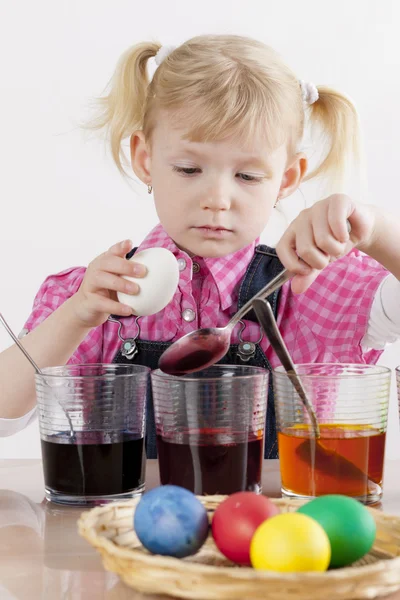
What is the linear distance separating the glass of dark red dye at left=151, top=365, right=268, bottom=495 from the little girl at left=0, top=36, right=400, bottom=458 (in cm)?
26

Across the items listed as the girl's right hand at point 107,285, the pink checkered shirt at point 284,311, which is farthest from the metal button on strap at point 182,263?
the girl's right hand at point 107,285

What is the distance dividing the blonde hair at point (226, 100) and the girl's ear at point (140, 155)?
2 centimetres

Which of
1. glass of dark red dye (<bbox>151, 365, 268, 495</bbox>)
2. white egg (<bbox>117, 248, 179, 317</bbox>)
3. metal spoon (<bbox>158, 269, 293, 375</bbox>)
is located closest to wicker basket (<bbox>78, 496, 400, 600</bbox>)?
glass of dark red dye (<bbox>151, 365, 268, 495</bbox>)

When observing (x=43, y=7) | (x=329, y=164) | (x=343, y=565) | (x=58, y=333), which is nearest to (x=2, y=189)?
(x=43, y=7)

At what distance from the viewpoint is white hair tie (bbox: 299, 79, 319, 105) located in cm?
131

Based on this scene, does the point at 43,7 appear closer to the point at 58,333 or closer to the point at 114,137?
the point at 114,137

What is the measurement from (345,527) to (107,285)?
0.48 meters

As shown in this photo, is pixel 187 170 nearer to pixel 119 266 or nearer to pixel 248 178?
pixel 248 178

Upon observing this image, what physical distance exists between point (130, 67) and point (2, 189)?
3.91 ft

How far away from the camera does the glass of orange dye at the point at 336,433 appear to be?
760 millimetres

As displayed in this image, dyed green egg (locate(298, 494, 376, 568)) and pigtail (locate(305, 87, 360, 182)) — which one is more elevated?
pigtail (locate(305, 87, 360, 182))

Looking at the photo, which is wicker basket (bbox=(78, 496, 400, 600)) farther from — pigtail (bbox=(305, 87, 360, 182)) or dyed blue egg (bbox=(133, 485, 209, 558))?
pigtail (bbox=(305, 87, 360, 182))

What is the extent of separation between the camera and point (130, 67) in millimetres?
1357

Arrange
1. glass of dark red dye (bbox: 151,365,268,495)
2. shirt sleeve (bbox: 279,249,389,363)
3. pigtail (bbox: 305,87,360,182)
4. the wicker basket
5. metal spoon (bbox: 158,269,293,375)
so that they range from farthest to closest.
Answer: pigtail (bbox: 305,87,360,182)
shirt sleeve (bbox: 279,249,389,363)
metal spoon (bbox: 158,269,293,375)
glass of dark red dye (bbox: 151,365,268,495)
the wicker basket
